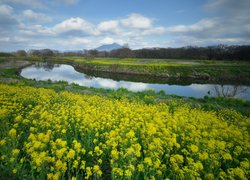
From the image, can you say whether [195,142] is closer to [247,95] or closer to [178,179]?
[178,179]

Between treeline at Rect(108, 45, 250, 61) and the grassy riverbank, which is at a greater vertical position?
treeline at Rect(108, 45, 250, 61)

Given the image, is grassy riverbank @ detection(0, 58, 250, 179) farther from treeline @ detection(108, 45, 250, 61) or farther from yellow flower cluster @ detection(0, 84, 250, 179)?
treeline @ detection(108, 45, 250, 61)

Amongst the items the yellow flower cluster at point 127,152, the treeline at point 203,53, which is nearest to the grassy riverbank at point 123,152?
the yellow flower cluster at point 127,152

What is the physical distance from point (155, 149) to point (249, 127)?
17.4 ft

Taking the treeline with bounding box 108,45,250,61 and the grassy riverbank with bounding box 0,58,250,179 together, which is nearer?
the grassy riverbank with bounding box 0,58,250,179

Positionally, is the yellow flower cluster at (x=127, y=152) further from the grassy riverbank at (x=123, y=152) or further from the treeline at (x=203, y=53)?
the treeline at (x=203, y=53)

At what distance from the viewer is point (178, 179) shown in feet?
13.5

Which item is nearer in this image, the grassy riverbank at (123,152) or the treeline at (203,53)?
the grassy riverbank at (123,152)

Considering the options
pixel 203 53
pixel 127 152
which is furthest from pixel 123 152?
pixel 203 53

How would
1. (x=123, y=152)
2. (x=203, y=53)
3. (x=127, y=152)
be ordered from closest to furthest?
1. (x=127, y=152)
2. (x=123, y=152)
3. (x=203, y=53)

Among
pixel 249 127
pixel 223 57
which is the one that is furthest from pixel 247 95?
pixel 223 57

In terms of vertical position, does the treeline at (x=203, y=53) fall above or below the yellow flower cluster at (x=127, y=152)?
above

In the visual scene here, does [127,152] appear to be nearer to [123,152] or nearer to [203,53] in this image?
[123,152]

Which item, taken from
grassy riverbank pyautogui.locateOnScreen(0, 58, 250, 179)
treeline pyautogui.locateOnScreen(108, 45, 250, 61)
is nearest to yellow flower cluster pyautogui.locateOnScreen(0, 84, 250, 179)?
grassy riverbank pyautogui.locateOnScreen(0, 58, 250, 179)
